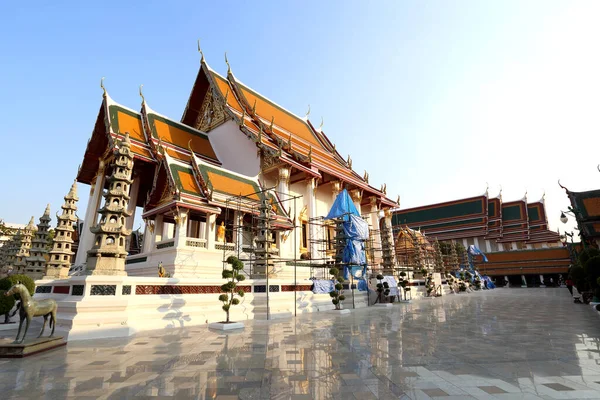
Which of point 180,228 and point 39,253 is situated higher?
point 180,228

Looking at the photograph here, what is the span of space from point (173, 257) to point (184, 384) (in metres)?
9.46

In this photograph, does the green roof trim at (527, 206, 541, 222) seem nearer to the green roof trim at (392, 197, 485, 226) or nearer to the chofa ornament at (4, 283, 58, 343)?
the green roof trim at (392, 197, 485, 226)

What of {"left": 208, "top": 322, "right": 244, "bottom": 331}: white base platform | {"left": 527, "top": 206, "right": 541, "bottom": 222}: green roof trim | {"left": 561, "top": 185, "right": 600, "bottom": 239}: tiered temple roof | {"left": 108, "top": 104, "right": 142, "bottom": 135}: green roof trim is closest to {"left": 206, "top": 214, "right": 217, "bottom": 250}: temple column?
{"left": 208, "top": 322, "right": 244, "bottom": 331}: white base platform

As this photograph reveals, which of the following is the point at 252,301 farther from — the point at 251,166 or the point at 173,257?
the point at 251,166

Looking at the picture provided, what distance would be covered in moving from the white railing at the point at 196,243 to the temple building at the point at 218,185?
0.04 m

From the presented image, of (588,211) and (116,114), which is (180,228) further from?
(588,211)

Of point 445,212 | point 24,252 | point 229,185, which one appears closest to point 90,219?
point 24,252

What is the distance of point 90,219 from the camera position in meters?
18.1

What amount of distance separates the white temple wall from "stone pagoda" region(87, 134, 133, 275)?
1082 cm

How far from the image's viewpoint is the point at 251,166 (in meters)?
19.9

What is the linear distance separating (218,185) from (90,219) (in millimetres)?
8942

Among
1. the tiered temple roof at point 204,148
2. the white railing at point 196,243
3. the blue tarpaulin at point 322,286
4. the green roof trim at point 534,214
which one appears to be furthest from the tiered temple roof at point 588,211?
the green roof trim at point 534,214

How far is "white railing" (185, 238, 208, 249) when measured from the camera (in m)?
12.9

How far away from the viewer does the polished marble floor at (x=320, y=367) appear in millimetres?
3299
